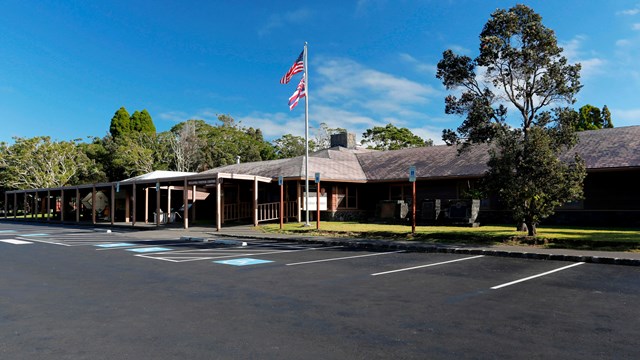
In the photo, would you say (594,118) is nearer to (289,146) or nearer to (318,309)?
(289,146)

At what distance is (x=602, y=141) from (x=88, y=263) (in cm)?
2343

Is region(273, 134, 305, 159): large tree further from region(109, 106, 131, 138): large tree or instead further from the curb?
the curb

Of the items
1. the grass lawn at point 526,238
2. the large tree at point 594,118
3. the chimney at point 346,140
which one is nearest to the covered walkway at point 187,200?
the grass lawn at point 526,238

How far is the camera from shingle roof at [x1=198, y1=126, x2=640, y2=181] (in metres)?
21.1

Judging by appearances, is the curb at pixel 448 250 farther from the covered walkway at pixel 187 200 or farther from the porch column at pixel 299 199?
the porch column at pixel 299 199

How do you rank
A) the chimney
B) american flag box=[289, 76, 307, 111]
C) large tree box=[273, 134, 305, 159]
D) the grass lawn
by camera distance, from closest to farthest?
1. the grass lawn
2. american flag box=[289, 76, 307, 111]
3. the chimney
4. large tree box=[273, 134, 305, 159]

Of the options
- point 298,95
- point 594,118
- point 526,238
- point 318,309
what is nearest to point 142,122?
point 298,95

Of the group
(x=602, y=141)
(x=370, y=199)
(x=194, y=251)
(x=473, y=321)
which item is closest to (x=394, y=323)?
(x=473, y=321)

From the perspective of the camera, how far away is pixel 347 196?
29312mm

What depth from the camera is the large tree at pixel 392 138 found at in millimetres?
59469

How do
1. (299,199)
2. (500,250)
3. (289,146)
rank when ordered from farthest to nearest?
(289,146) → (299,199) → (500,250)

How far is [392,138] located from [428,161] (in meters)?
32.3

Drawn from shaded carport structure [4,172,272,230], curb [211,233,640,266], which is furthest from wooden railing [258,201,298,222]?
curb [211,233,640,266]

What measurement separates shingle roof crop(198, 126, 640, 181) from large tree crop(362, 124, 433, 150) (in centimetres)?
2458
